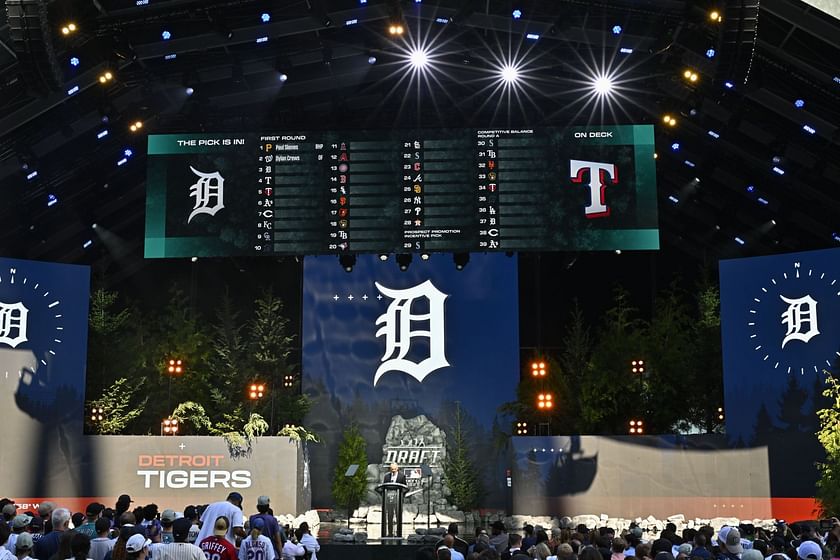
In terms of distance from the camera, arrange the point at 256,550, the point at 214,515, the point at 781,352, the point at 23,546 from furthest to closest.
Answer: the point at 781,352 < the point at 256,550 < the point at 214,515 < the point at 23,546

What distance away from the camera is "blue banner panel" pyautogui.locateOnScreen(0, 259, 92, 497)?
20.7 metres

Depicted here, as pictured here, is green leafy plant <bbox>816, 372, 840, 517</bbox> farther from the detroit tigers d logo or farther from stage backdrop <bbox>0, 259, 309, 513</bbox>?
stage backdrop <bbox>0, 259, 309, 513</bbox>

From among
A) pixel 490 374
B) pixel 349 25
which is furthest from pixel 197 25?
pixel 490 374

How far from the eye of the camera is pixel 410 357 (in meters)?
26.3

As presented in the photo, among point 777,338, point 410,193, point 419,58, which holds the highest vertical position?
point 419,58

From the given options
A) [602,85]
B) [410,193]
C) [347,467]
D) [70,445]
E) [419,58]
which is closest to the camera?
[410,193]

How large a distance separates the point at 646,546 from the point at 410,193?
11.0 meters

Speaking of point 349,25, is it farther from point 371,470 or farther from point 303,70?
point 371,470

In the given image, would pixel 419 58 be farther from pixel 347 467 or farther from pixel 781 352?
pixel 347 467

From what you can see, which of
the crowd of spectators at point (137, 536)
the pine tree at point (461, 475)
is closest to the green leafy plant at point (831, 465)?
the pine tree at point (461, 475)

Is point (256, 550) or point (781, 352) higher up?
point (781, 352)

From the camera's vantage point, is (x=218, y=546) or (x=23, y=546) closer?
(x=23, y=546)

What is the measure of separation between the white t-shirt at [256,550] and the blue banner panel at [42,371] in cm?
1277

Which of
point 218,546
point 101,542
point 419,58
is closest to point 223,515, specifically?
point 218,546
